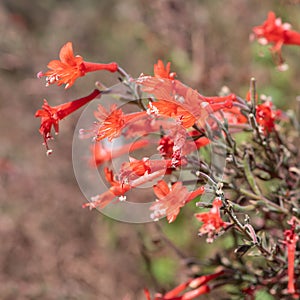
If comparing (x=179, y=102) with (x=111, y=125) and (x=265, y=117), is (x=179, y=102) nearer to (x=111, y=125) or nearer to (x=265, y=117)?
(x=111, y=125)

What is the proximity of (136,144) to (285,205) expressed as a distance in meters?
0.76

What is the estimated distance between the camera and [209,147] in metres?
2.03

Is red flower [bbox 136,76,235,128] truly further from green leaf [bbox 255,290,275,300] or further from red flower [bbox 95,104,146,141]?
green leaf [bbox 255,290,275,300]

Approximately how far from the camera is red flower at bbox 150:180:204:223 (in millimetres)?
1690

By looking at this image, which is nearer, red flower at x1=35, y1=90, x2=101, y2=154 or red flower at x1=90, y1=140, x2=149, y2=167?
red flower at x1=35, y1=90, x2=101, y2=154

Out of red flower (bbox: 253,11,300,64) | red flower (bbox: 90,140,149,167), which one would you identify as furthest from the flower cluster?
red flower (bbox: 253,11,300,64)

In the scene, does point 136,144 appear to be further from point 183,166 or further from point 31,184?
point 31,184

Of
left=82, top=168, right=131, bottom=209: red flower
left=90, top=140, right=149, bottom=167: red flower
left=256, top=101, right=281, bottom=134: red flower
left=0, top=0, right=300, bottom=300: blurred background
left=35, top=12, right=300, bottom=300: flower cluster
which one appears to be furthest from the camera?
left=0, top=0, right=300, bottom=300: blurred background

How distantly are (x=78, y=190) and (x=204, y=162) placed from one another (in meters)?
3.91

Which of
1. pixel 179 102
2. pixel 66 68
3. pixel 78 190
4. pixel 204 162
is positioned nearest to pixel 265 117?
pixel 204 162

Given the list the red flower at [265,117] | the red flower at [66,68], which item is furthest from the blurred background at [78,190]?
the red flower at [66,68]

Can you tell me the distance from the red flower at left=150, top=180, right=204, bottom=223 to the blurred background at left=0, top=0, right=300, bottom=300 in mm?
1904

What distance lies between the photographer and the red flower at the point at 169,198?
169cm

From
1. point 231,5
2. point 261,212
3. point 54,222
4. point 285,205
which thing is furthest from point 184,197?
point 231,5
